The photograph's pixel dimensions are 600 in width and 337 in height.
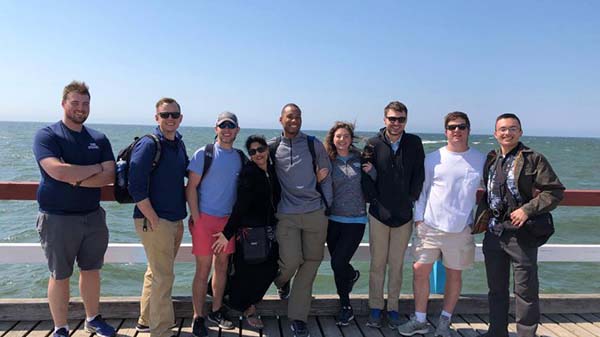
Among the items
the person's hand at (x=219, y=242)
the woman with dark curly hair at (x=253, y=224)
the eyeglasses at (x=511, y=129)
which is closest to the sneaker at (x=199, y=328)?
the woman with dark curly hair at (x=253, y=224)

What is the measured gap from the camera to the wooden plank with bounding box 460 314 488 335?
3.44 m

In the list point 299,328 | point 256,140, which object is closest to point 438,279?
point 299,328

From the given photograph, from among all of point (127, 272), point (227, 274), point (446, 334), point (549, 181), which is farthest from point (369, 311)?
point (127, 272)

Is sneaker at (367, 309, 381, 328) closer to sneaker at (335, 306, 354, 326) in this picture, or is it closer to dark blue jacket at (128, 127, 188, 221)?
sneaker at (335, 306, 354, 326)

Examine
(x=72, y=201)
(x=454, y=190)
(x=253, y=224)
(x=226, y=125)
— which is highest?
(x=226, y=125)

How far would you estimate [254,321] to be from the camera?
339cm

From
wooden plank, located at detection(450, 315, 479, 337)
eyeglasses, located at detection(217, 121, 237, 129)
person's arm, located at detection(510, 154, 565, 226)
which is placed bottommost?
wooden plank, located at detection(450, 315, 479, 337)

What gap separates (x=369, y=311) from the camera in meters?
3.64

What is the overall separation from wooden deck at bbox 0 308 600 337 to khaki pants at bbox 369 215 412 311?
0.24m

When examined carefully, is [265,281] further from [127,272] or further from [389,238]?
[127,272]

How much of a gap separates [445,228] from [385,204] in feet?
1.65

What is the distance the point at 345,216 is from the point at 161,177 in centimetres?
151

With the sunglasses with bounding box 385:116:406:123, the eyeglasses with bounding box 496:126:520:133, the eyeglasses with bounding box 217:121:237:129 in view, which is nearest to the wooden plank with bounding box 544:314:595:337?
the eyeglasses with bounding box 496:126:520:133

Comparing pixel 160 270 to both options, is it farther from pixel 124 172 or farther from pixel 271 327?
pixel 271 327
